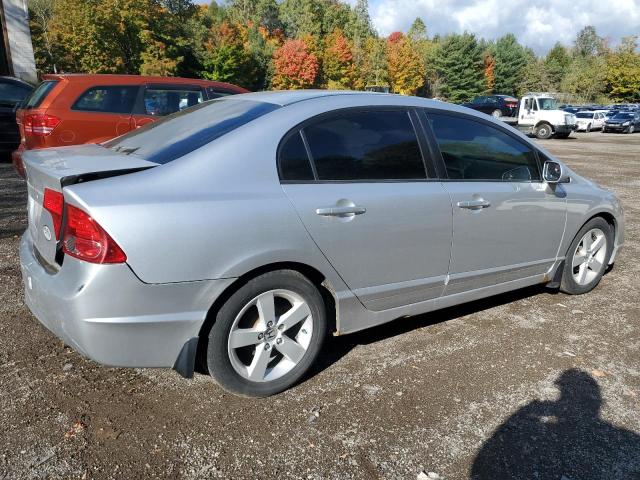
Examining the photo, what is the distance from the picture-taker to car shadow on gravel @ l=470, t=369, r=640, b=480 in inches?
95.2

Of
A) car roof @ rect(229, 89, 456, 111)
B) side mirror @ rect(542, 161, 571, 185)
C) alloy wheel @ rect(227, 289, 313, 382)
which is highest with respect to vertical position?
car roof @ rect(229, 89, 456, 111)

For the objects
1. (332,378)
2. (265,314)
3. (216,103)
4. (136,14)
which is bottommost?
(332,378)

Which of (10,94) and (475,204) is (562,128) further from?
(475,204)

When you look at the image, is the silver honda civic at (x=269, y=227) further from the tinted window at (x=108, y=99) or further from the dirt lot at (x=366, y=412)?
the tinted window at (x=108, y=99)

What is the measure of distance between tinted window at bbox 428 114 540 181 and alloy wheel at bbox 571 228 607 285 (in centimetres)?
93

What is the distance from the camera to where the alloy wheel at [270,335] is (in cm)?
277

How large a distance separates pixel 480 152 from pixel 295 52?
65.0m

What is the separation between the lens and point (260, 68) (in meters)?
64.3

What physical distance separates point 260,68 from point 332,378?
214ft

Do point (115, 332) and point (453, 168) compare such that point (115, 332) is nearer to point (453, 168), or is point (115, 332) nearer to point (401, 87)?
point (453, 168)

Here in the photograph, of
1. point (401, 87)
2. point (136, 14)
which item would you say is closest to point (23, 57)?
point (136, 14)

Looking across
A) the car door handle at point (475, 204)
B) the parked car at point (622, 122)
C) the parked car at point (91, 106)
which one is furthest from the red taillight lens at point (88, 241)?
the parked car at point (622, 122)

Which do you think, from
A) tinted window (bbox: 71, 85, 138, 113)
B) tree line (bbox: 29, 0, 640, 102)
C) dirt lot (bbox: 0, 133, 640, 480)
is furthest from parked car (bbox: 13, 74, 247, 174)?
tree line (bbox: 29, 0, 640, 102)

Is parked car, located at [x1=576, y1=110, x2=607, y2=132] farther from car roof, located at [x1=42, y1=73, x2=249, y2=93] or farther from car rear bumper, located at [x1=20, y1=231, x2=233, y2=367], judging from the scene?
car rear bumper, located at [x1=20, y1=231, x2=233, y2=367]
